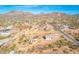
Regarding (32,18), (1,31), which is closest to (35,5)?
(32,18)

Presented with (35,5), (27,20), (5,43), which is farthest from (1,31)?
(35,5)

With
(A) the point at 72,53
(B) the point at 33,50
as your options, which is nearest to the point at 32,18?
(B) the point at 33,50

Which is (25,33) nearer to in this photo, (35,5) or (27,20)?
(27,20)
